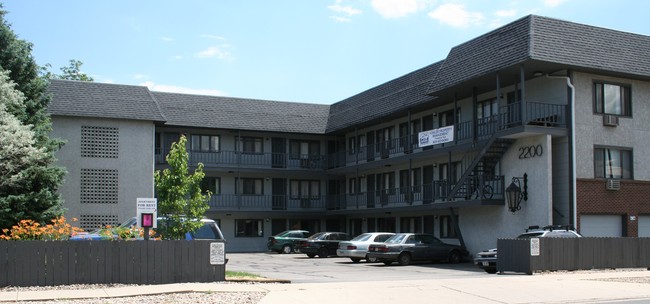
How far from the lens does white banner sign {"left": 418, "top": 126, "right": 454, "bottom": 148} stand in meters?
33.8

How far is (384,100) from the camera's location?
41.8 meters

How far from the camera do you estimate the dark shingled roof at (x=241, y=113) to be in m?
45.6

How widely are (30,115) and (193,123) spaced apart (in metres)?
15.6

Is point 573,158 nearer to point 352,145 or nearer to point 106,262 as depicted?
point 106,262

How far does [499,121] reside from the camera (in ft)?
98.5

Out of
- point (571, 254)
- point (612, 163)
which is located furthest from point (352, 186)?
point (571, 254)

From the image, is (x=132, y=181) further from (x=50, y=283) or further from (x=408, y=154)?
(x=50, y=283)

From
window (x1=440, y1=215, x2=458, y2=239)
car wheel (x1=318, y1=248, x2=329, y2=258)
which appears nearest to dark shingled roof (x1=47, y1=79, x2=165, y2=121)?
car wheel (x1=318, y1=248, x2=329, y2=258)

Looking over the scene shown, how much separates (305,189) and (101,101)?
15.6 metres

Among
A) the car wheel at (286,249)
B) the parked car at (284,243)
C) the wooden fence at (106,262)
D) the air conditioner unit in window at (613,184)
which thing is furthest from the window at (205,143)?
the wooden fence at (106,262)

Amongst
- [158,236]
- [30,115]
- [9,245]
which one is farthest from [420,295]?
[30,115]

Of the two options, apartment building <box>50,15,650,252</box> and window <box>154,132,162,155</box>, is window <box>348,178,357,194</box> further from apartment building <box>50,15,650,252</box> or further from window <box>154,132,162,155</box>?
window <box>154,132,162,155</box>

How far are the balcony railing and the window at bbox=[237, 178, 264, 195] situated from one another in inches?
48.3

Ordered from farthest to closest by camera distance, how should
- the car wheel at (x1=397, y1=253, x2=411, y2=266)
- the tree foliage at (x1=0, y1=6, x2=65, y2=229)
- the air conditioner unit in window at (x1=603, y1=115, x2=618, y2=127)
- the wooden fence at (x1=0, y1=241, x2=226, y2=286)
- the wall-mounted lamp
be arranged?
the car wheel at (x1=397, y1=253, x2=411, y2=266)
the air conditioner unit in window at (x1=603, y1=115, x2=618, y2=127)
the wall-mounted lamp
the tree foliage at (x1=0, y1=6, x2=65, y2=229)
the wooden fence at (x1=0, y1=241, x2=226, y2=286)
